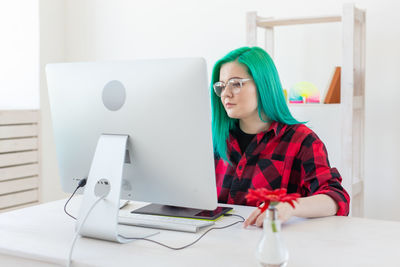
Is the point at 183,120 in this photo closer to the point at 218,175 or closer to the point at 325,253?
the point at 325,253

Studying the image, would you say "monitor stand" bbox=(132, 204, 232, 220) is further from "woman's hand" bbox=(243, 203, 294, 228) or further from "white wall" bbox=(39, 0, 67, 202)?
"white wall" bbox=(39, 0, 67, 202)

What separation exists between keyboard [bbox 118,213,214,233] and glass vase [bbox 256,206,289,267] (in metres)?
0.41

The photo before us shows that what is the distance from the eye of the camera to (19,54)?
3.75 meters

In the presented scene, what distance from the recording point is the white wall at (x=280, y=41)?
2754 mm

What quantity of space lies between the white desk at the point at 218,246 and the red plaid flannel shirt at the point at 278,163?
26 centimetres

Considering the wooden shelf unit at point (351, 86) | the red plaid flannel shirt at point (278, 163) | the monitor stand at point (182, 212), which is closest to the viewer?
the monitor stand at point (182, 212)

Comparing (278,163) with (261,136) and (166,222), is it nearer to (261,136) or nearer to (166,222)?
(261,136)

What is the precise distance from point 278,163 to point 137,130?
66 cm

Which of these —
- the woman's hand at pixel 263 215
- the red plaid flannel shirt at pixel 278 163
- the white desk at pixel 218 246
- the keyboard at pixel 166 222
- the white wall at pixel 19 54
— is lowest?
the white desk at pixel 218 246

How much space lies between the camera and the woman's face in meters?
1.79

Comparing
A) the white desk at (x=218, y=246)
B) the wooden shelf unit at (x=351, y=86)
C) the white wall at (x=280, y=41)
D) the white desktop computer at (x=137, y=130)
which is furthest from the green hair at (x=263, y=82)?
the white wall at (x=280, y=41)

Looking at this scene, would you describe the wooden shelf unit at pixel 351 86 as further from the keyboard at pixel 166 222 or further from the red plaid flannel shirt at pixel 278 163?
the keyboard at pixel 166 222

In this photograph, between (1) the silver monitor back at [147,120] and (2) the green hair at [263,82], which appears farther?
(2) the green hair at [263,82]

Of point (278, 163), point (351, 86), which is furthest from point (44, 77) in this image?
point (278, 163)
